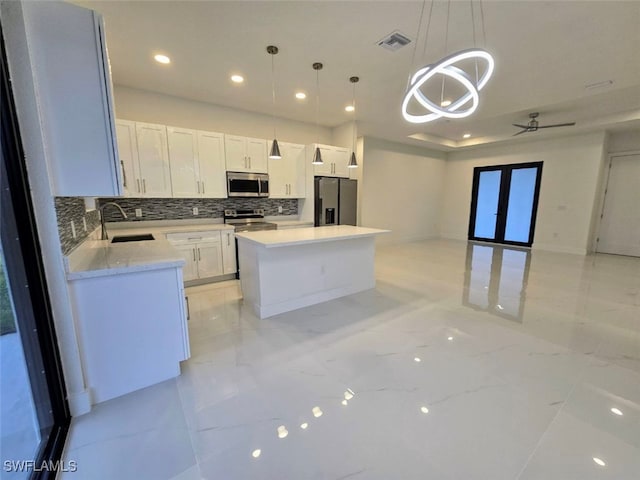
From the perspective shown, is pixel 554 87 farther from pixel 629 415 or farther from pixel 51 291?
pixel 51 291

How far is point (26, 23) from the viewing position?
139 centimetres

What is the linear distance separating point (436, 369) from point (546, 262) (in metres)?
5.10

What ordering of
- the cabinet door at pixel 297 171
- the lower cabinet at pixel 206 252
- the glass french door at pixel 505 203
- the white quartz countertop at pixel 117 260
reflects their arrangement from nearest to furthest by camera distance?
the white quartz countertop at pixel 117 260 → the lower cabinet at pixel 206 252 → the cabinet door at pixel 297 171 → the glass french door at pixel 505 203

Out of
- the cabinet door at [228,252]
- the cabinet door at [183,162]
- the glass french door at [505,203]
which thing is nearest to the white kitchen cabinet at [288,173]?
the cabinet door at [228,252]

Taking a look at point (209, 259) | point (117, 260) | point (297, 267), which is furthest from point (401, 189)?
point (117, 260)

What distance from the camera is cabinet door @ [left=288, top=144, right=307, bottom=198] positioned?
16.4 ft

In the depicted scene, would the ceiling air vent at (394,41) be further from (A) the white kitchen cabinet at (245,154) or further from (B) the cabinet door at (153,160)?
(B) the cabinet door at (153,160)

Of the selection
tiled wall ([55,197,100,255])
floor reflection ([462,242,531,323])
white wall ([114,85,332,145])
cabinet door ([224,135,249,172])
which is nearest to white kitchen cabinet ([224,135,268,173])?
cabinet door ([224,135,249,172])

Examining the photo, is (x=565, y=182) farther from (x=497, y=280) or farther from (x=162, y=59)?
(x=162, y=59)

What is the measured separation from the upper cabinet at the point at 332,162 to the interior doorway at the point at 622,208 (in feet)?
20.2

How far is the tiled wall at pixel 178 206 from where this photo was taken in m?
3.91

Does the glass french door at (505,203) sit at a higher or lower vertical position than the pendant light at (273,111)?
lower

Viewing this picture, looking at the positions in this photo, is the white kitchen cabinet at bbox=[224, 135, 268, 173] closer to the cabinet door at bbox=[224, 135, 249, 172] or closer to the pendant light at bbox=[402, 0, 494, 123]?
the cabinet door at bbox=[224, 135, 249, 172]

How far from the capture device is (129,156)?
11.8 ft
